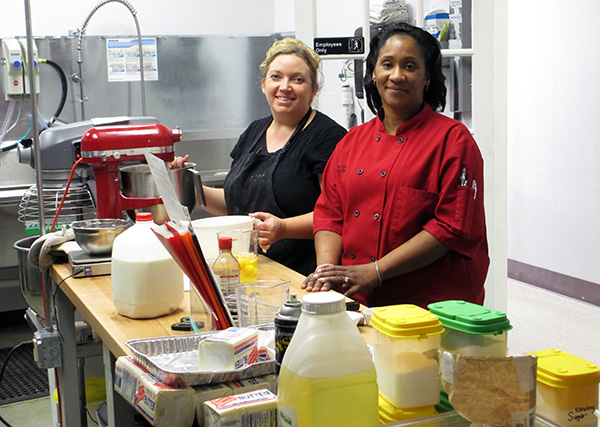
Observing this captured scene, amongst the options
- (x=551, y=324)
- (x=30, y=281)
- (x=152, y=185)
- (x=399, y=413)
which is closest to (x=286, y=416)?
(x=399, y=413)

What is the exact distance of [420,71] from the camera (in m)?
2.04

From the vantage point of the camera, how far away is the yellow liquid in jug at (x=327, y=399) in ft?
3.07

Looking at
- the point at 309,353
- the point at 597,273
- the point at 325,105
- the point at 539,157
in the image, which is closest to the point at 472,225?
the point at 309,353

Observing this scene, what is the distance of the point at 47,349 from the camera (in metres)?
2.09

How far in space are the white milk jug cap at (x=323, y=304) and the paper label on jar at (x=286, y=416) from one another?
0.44ft

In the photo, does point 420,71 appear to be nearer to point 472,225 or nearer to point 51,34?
point 472,225

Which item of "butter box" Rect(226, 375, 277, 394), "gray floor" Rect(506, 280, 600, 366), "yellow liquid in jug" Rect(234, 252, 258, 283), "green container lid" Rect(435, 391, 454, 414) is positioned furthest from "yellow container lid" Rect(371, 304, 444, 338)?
"gray floor" Rect(506, 280, 600, 366)

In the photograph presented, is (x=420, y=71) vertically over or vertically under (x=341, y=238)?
over

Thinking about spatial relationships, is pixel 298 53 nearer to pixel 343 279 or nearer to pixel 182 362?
pixel 343 279

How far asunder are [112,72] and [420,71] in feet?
10.2

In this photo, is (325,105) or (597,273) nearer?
(325,105)

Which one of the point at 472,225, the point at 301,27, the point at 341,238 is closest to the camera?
the point at 472,225

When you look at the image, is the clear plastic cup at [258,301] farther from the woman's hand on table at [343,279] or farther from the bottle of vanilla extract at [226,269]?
the woman's hand on table at [343,279]

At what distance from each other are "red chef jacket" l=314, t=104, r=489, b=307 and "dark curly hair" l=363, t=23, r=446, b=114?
0.07m
